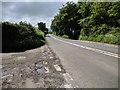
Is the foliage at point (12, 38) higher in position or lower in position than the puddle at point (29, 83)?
higher

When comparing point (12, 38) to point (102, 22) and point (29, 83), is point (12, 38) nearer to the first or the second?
point (29, 83)

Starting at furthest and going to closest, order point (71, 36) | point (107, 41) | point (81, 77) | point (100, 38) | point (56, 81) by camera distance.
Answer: point (71, 36), point (100, 38), point (107, 41), point (81, 77), point (56, 81)

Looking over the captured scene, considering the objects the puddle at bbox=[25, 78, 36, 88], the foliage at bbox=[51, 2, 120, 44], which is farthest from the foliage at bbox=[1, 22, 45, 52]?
the foliage at bbox=[51, 2, 120, 44]

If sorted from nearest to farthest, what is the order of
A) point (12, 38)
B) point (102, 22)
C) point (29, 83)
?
point (29, 83) → point (12, 38) → point (102, 22)

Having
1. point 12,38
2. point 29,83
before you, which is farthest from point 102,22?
point 29,83

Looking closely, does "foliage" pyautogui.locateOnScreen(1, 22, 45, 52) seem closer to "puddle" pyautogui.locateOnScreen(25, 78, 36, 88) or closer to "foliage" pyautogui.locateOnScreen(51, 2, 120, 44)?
"puddle" pyautogui.locateOnScreen(25, 78, 36, 88)

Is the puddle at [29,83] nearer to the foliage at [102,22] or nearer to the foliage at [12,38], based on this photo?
the foliage at [12,38]

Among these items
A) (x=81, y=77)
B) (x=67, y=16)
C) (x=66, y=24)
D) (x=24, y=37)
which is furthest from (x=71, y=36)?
(x=81, y=77)

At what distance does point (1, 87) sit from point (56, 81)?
69.2 inches

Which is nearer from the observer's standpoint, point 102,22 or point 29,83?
point 29,83

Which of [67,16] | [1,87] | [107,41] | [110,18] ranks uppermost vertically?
[67,16]

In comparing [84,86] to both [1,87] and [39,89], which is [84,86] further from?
[1,87]

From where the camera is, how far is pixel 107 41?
15.3 m

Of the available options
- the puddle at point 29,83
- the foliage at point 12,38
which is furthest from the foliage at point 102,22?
the puddle at point 29,83
